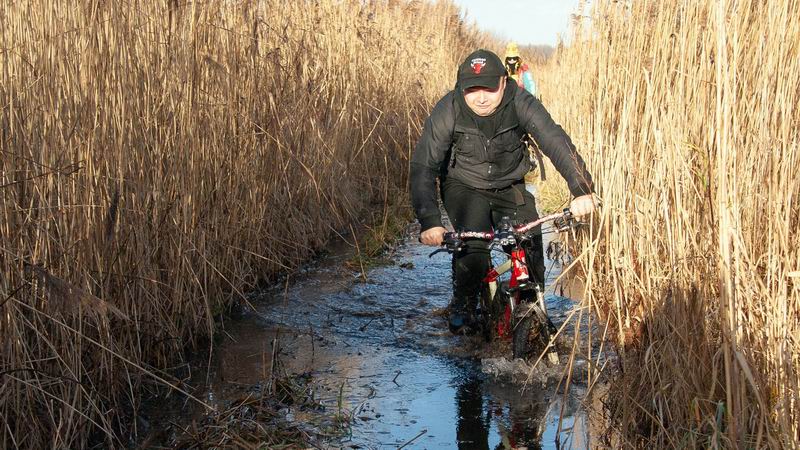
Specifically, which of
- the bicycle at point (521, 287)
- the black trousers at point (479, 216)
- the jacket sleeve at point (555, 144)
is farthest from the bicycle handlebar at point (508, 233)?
the black trousers at point (479, 216)

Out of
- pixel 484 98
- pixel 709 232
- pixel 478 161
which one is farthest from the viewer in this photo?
pixel 478 161

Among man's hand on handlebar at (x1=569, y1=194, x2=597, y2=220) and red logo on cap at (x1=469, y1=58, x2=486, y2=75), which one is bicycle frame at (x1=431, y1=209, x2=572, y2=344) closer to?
man's hand on handlebar at (x1=569, y1=194, x2=597, y2=220)

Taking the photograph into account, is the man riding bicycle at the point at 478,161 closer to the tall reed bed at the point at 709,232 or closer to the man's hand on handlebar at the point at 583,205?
the man's hand on handlebar at the point at 583,205

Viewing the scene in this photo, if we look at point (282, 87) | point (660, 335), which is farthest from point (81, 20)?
point (660, 335)

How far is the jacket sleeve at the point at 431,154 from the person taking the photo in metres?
5.01

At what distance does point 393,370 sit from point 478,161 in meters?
1.26

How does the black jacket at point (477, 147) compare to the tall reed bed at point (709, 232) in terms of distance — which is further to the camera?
the black jacket at point (477, 147)

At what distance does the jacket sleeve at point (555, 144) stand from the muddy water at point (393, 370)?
1.02m

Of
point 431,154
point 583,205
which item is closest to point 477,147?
point 431,154

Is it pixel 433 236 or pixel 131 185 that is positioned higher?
pixel 131 185

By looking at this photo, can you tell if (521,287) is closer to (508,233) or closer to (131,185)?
(508,233)

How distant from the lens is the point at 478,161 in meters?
5.20

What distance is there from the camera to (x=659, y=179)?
3.74 metres

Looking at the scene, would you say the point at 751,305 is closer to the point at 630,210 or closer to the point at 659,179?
the point at 659,179
